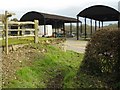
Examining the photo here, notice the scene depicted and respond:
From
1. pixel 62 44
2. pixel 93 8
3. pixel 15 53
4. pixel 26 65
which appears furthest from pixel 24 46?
pixel 93 8

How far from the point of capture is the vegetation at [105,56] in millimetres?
8461

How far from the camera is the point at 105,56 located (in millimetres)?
8586

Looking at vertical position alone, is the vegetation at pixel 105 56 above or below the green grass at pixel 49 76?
above

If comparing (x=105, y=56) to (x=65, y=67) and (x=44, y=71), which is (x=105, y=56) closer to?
(x=44, y=71)

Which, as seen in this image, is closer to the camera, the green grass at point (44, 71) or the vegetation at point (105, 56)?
the vegetation at point (105, 56)

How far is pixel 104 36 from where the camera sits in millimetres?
8719

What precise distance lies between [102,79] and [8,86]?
2754 millimetres

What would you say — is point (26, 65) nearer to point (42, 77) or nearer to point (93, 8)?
point (42, 77)

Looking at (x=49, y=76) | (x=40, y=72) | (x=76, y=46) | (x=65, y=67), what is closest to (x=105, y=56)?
(x=49, y=76)

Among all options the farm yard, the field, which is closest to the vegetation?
the farm yard

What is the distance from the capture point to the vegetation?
8461mm

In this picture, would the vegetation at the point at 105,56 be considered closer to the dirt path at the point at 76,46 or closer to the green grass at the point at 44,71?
the green grass at the point at 44,71

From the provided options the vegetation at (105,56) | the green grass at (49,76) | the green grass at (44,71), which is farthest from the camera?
the green grass at (44,71)

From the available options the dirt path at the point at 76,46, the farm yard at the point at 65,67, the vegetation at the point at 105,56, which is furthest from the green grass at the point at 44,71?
the dirt path at the point at 76,46
